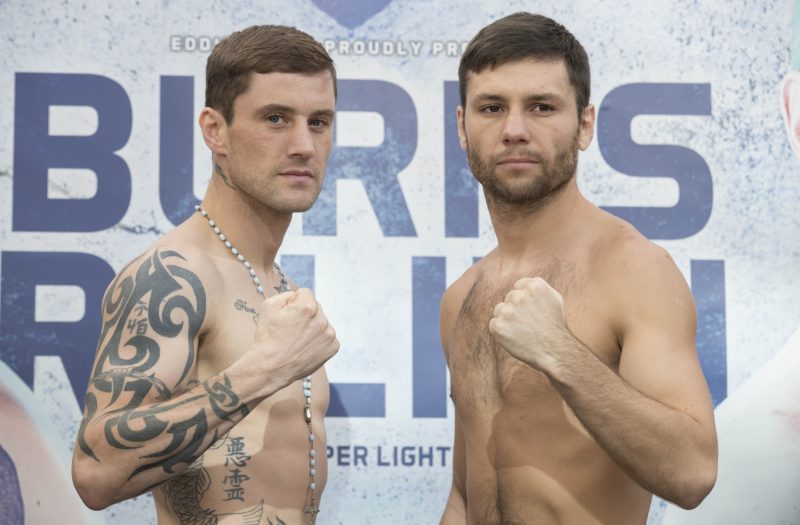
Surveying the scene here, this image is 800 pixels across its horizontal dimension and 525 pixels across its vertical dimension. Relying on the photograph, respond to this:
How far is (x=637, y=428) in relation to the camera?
1.44 m

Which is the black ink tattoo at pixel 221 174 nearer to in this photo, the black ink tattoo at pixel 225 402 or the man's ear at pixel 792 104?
the black ink tattoo at pixel 225 402

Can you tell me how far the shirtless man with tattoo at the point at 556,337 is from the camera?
1.45 metres

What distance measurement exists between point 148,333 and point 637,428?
803 millimetres

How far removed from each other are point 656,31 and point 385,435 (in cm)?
133

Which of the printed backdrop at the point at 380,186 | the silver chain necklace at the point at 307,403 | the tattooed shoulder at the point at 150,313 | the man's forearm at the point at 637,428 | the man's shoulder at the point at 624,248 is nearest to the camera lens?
the man's forearm at the point at 637,428

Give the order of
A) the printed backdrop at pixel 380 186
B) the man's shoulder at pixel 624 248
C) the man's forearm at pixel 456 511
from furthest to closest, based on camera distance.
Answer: the printed backdrop at pixel 380 186 → the man's forearm at pixel 456 511 → the man's shoulder at pixel 624 248

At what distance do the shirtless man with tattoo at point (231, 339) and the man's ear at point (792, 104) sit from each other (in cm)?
135

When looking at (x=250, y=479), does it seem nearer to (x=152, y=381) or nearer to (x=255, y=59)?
(x=152, y=381)

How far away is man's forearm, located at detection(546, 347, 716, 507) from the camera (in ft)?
4.72

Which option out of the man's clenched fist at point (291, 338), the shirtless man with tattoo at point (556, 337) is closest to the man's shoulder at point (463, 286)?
the shirtless man with tattoo at point (556, 337)

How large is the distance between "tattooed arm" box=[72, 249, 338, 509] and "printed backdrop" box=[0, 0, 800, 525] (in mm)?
970

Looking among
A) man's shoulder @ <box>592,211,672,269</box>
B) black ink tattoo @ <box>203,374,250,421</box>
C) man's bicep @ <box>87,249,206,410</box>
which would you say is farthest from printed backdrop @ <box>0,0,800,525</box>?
black ink tattoo @ <box>203,374,250,421</box>

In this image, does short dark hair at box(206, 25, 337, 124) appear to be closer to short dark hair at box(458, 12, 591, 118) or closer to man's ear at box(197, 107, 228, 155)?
man's ear at box(197, 107, 228, 155)

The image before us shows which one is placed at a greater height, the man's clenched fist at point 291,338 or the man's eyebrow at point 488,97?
the man's eyebrow at point 488,97
